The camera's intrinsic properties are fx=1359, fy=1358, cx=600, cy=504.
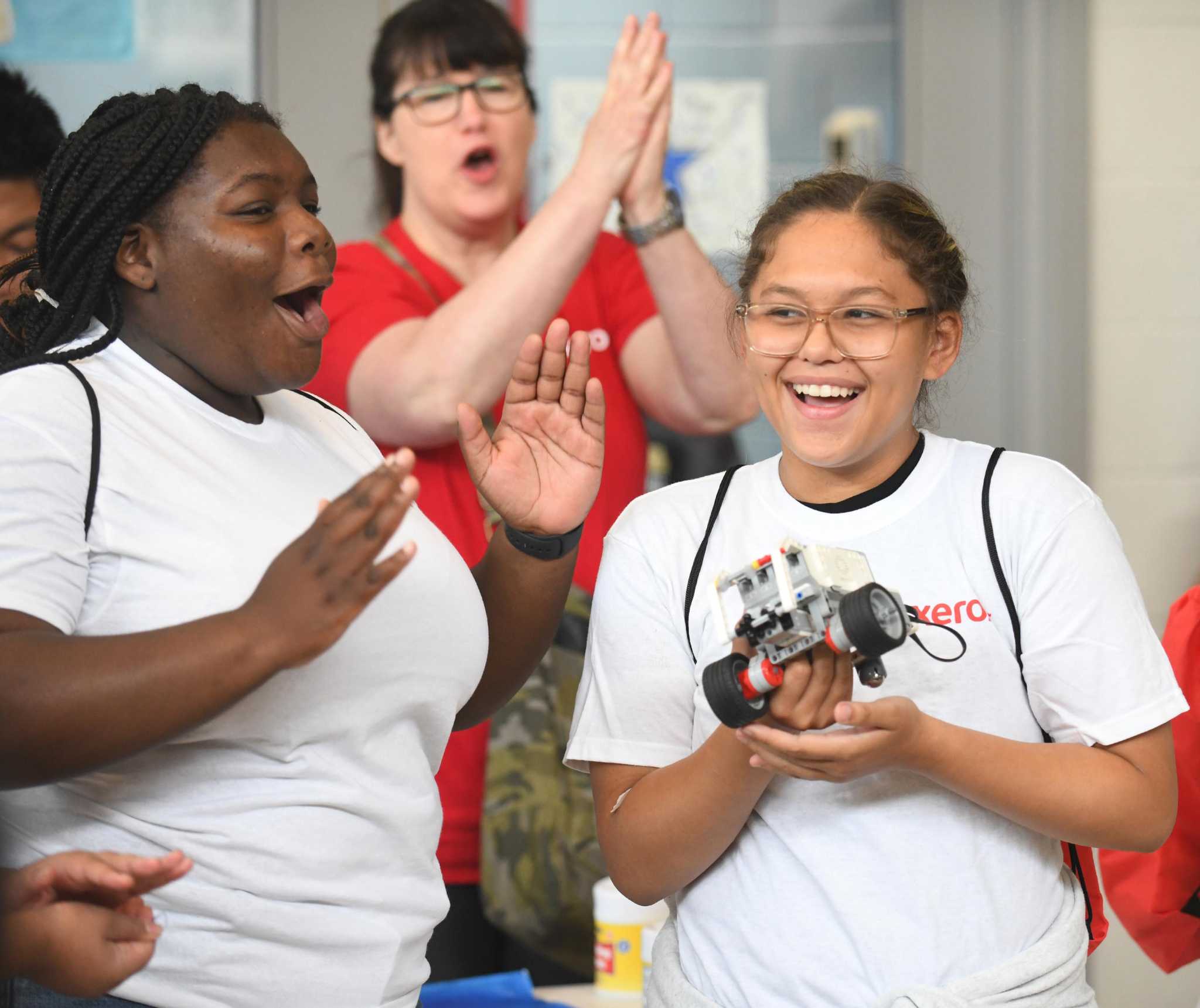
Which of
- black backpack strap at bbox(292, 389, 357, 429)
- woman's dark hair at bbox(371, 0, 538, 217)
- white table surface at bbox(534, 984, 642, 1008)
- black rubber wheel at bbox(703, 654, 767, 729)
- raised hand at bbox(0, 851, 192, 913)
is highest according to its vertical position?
woman's dark hair at bbox(371, 0, 538, 217)

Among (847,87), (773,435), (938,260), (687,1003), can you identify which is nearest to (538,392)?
(938,260)

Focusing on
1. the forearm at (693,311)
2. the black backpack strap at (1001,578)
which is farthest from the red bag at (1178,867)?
the forearm at (693,311)

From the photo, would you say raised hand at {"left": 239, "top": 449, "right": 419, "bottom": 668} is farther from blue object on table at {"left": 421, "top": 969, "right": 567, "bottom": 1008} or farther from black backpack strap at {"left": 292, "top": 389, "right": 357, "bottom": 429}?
blue object on table at {"left": 421, "top": 969, "right": 567, "bottom": 1008}

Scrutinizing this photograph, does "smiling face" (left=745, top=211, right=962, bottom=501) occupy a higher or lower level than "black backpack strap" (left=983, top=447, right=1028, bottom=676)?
higher

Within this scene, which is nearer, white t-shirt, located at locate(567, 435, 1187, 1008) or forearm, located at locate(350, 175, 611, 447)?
white t-shirt, located at locate(567, 435, 1187, 1008)

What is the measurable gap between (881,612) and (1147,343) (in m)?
1.90

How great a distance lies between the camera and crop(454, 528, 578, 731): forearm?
141 centimetres

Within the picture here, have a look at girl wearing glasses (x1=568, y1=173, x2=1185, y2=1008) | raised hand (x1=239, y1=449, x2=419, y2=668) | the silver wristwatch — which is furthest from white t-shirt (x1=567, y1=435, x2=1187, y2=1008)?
the silver wristwatch

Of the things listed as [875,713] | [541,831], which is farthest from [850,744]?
[541,831]

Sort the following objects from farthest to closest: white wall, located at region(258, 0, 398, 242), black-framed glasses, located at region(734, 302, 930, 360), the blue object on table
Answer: white wall, located at region(258, 0, 398, 242) < the blue object on table < black-framed glasses, located at region(734, 302, 930, 360)

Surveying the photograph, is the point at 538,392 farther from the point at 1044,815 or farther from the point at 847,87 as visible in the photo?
the point at 847,87

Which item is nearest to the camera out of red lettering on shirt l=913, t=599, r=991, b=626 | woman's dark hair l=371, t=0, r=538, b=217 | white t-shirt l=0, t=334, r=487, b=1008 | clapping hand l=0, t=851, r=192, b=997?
clapping hand l=0, t=851, r=192, b=997

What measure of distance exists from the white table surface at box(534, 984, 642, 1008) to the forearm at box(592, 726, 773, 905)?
474mm

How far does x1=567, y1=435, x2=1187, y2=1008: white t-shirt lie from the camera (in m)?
1.22
